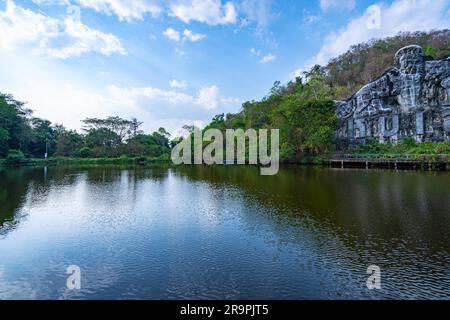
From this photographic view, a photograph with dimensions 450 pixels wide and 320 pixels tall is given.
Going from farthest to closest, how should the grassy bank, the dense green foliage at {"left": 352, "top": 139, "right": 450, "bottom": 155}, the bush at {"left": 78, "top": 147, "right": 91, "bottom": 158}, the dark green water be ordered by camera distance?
1. the bush at {"left": 78, "top": 147, "right": 91, "bottom": 158}
2. the grassy bank
3. the dense green foliage at {"left": 352, "top": 139, "right": 450, "bottom": 155}
4. the dark green water

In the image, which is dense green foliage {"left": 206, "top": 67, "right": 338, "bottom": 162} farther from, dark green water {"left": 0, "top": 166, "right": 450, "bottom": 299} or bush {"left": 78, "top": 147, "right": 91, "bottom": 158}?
bush {"left": 78, "top": 147, "right": 91, "bottom": 158}

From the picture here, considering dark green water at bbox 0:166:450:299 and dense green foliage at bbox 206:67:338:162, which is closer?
dark green water at bbox 0:166:450:299

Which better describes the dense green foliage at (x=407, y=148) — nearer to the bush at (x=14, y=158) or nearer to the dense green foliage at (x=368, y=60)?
the dense green foliage at (x=368, y=60)

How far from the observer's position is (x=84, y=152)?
233ft

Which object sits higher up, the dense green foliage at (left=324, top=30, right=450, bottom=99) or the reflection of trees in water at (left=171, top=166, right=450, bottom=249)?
the dense green foliage at (left=324, top=30, right=450, bottom=99)

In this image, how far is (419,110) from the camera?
45188 millimetres

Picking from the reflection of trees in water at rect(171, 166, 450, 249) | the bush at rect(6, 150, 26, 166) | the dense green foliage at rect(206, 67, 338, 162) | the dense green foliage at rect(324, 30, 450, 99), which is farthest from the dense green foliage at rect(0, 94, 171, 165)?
the reflection of trees in water at rect(171, 166, 450, 249)

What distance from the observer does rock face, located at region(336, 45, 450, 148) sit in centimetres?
4388

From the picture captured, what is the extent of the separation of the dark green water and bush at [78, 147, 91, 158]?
55.2 m

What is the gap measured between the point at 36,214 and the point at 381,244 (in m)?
15.3

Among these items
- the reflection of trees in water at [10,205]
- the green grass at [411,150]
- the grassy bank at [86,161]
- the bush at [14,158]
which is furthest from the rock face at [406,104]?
the bush at [14,158]

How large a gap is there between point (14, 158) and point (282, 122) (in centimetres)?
4720
